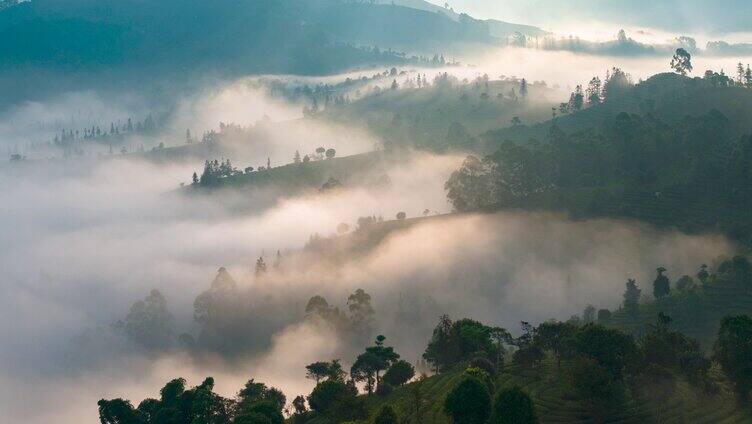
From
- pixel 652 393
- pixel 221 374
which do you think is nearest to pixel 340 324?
pixel 221 374

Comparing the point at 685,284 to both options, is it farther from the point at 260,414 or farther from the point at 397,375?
the point at 260,414

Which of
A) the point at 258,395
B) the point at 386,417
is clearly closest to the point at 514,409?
the point at 386,417

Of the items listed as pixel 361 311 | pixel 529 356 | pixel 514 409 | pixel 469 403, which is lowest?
pixel 514 409

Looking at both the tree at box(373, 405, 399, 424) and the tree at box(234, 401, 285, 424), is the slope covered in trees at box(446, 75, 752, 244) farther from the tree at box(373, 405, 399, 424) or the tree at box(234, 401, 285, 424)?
the tree at box(373, 405, 399, 424)

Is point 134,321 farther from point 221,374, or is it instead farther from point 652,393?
point 652,393

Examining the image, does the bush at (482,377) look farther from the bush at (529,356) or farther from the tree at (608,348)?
the tree at (608,348)

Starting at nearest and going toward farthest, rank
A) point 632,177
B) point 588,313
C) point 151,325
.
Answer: point 588,313 → point 632,177 → point 151,325
